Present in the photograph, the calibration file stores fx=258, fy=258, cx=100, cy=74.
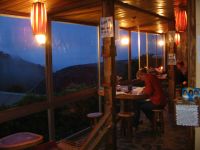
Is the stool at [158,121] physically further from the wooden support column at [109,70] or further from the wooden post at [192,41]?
the wooden post at [192,41]

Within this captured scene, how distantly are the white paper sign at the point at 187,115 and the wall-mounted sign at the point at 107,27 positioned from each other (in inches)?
104

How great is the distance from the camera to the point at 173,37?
9570mm

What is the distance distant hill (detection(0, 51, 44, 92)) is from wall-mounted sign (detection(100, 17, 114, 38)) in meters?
2.66

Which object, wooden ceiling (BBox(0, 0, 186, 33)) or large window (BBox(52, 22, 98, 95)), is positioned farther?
large window (BBox(52, 22, 98, 95))

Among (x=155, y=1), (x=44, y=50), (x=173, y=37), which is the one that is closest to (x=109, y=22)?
(x=155, y=1)

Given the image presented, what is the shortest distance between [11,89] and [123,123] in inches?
139

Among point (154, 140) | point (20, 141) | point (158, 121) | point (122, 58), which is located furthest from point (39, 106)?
point (122, 58)

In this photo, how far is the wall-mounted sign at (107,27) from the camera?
5.51 metres

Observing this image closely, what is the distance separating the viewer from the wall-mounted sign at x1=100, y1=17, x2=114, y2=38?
217 inches

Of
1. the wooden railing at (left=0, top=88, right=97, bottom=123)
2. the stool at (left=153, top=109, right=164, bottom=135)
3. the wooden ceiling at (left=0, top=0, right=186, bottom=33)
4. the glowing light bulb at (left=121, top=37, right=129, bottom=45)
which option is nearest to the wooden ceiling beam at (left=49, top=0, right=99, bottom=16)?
the wooden ceiling at (left=0, top=0, right=186, bottom=33)

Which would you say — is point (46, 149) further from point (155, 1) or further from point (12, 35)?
point (155, 1)

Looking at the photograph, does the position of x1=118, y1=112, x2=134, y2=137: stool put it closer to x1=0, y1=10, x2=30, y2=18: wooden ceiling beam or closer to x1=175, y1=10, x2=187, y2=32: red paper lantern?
x1=175, y1=10, x2=187, y2=32: red paper lantern

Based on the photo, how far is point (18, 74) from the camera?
8000mm

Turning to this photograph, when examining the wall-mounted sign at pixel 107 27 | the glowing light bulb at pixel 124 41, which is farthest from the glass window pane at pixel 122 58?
the wall-mounted sign at pixel 107 27
